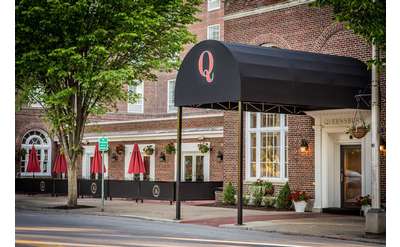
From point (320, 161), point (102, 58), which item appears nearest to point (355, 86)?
point (320, 161)

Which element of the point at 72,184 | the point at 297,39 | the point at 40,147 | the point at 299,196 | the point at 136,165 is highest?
the point at 297,39

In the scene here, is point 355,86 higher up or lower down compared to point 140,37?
lower down

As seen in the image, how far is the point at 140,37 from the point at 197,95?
5210 mm

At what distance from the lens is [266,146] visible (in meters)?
28.3

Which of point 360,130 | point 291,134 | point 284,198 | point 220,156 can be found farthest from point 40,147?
point 360,130

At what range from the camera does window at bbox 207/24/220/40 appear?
48.1 metres

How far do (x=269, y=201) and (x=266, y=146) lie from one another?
2330mm

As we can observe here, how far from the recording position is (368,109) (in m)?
23.2

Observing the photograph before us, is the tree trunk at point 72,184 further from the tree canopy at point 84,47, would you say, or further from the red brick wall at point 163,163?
the red brick wall at point 163,163

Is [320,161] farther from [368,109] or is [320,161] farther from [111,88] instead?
[111,88]

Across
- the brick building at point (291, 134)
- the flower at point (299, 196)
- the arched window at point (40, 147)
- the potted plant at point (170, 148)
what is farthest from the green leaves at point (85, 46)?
the arched window at point (40, 147)

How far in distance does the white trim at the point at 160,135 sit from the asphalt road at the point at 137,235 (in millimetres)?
13397

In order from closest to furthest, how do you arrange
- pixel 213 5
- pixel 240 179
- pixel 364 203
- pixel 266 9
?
pixel 240 179
pixel 364 203
pixel 266 9
pixel 213 5

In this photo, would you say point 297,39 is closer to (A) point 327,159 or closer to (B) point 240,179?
(A) point 327,159
